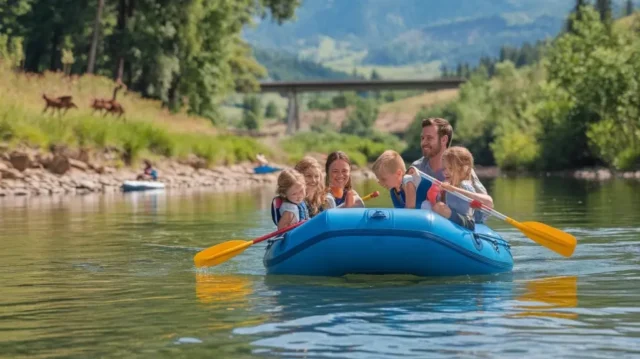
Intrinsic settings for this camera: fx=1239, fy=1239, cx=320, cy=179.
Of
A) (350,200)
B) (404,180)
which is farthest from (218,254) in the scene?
(404,180)

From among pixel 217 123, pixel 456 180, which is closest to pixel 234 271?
pixel 456 180

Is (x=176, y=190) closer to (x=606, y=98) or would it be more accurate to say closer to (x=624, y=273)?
(x=606, y=98)

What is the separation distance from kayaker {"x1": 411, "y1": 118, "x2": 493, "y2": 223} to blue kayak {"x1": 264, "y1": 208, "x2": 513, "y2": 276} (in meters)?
0.76

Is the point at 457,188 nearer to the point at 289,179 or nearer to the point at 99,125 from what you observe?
the point at 289,179

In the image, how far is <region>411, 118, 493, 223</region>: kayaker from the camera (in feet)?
35.5

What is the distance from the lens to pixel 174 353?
694cm

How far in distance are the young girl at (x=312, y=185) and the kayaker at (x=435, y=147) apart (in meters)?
0.85

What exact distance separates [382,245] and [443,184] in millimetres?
806

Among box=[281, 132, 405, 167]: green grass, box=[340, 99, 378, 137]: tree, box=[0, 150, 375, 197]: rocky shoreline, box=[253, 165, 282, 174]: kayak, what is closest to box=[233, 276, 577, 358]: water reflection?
box=[0, 150, 375, 197]: rocky shoreline

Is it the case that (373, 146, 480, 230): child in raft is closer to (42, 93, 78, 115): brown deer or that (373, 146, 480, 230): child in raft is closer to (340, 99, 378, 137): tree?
(42, 93, 78, 115): brown deer

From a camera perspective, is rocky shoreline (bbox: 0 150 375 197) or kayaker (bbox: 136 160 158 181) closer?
rocky shoreline (bbox: 0 150 375 197)

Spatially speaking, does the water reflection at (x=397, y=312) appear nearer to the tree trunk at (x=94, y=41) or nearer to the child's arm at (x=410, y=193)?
the child's arm at (x=410, y=193)

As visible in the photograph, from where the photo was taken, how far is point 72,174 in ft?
104

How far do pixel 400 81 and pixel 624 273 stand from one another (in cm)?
11282
